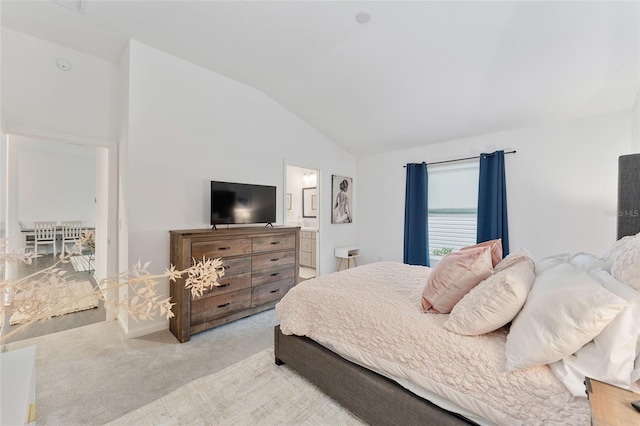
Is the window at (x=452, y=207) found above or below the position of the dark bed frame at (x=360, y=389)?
Result: above

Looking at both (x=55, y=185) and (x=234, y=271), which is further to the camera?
(x=55, y=185)

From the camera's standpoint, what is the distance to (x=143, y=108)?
279cm

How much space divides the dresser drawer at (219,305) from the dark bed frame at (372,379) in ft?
3.27

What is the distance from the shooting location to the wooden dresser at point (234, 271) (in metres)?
2.68

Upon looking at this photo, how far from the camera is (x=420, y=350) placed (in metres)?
1.45

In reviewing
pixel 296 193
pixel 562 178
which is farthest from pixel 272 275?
pixel 562 178

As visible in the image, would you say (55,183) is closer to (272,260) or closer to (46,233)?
(46,233)

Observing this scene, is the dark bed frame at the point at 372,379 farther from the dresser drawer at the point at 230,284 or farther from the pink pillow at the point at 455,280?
the dresser drawer at the point at 230,284

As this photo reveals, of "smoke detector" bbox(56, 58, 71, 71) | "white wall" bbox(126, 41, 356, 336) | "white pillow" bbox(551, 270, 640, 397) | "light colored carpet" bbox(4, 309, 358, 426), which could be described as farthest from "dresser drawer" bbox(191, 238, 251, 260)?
"white pillow" bbox(551, 270, 640, 397)

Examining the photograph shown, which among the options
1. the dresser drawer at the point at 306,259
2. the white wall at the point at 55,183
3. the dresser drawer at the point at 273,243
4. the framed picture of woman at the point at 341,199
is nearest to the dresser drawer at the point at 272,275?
the dresser drawer at the point at 273,243

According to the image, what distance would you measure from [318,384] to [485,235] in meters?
2.98

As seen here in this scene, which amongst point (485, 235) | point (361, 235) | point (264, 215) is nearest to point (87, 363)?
point (264, 215)

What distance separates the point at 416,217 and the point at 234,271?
2918 mm

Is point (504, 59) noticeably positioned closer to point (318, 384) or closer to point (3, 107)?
point (318, 384)
